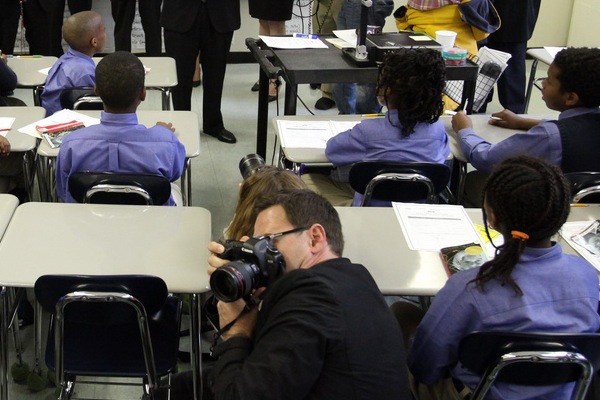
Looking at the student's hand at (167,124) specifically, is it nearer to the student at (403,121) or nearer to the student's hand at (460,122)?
the student at (403,121)

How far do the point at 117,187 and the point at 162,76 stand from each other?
164 cm

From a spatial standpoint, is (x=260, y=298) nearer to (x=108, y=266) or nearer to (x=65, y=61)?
(x=108, y=266)

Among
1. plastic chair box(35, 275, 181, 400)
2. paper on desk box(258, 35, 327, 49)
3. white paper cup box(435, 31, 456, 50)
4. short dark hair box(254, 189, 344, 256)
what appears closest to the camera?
short dark hair box(254, 189, 344, 256)

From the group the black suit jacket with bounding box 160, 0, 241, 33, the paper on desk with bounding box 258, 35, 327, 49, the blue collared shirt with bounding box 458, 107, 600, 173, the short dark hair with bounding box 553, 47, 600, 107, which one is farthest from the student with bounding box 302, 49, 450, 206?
the black suit jacket with bounding box 160, 0, 241, 33

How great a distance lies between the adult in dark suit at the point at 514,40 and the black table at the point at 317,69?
1346 mm

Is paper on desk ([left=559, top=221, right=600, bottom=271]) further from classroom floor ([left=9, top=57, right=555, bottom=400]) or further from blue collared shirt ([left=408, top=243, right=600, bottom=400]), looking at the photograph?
classroom floor ([left=9, top=57, right=555, bottom=400])

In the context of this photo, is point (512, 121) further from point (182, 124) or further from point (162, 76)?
point (162, 76)

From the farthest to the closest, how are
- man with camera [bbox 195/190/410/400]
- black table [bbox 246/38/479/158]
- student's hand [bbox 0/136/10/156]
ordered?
black table [bbox 246/38/479/158] → student's hand [bbox 0/136/10/156] → man with camera [bbox 195/190/410/400]

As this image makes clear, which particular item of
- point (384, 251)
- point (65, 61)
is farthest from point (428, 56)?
point (65, 61)

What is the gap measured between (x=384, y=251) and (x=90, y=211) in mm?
898

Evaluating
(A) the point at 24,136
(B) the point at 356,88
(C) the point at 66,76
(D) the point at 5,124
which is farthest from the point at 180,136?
(B) the point at 356,88

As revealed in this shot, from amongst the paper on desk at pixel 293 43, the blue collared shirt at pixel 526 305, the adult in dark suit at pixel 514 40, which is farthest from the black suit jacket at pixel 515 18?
the blue collared shirt at pixel 526 305

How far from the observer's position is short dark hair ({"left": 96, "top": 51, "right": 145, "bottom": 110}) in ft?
8.13

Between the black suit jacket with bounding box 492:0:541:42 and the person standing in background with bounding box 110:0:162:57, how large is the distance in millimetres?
2461
